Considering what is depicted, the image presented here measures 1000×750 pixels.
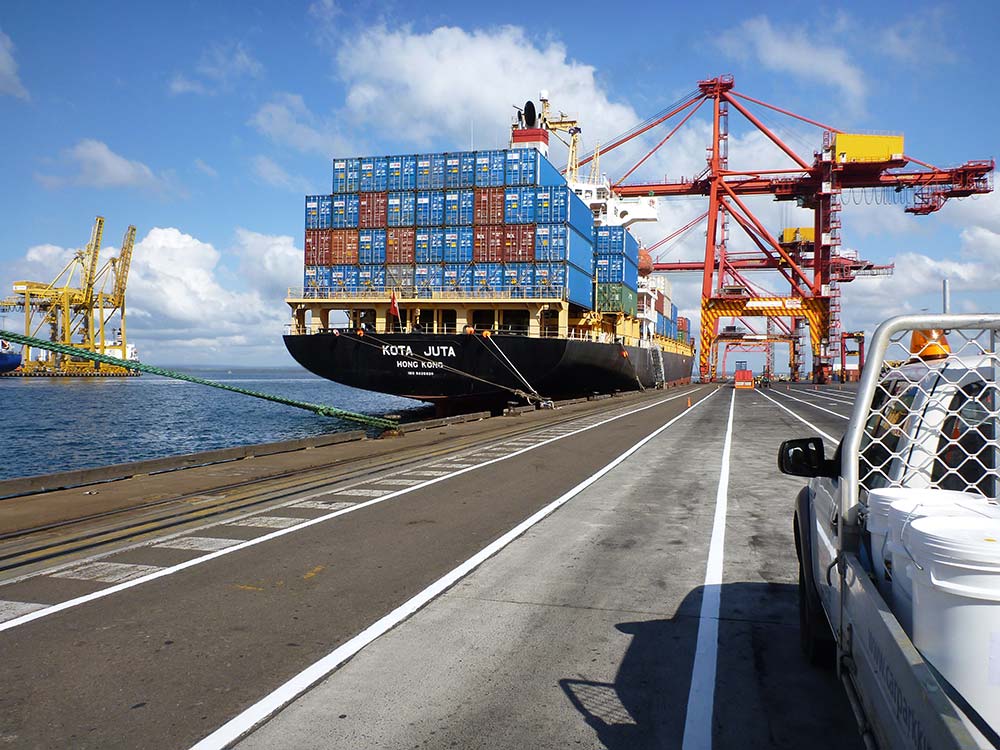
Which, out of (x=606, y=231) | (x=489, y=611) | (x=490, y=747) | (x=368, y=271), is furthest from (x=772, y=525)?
(x=606, y=231)

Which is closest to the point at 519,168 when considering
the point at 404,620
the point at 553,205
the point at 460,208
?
the point at 553,205

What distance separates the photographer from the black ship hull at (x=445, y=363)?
3594 centimetres

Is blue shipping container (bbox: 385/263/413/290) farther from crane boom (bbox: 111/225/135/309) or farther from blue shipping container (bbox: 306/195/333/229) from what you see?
crane boom (bbox: 111/225/135/309)

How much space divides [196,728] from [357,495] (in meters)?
7.21

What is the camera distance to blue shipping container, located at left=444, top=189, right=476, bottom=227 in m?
39.3

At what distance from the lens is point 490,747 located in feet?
11.7

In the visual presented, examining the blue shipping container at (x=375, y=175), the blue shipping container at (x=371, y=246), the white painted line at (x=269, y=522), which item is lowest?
the white painted line at (x=269, y=522)

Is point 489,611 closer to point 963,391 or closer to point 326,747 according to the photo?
point 326,747

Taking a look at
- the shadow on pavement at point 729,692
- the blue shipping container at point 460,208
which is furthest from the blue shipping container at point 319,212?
the shadow on pavement at point 729,692

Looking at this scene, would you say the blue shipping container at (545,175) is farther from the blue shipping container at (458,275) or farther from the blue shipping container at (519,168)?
the blue shipping container at (458,275)

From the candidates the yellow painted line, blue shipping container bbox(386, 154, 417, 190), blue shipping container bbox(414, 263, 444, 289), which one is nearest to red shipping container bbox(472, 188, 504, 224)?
blue shipping container bbox(414, 263, 444, 289)

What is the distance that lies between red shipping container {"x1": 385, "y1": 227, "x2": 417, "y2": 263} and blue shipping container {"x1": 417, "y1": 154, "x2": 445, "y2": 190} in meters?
2.69

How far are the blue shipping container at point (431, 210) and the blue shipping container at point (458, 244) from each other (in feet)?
2.77

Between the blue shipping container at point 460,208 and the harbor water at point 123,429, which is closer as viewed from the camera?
the harbor water at point 123,429
